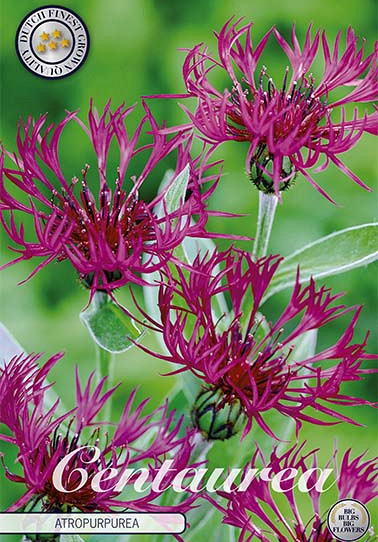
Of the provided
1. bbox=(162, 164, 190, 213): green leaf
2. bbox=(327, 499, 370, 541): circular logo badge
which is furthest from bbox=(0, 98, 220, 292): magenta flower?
bbox=(327, 499, 370, 541): circular logo badge

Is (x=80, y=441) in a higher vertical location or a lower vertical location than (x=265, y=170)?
lower

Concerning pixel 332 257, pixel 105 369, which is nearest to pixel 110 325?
pixel 105 369

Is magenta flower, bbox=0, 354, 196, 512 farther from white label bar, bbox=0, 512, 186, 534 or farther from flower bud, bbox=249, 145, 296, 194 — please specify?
flower bud, bbox=249, 145, 296, 194

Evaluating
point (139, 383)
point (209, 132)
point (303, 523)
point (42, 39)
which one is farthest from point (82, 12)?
point (303, 523)

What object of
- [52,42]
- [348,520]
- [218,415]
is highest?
[52,42]

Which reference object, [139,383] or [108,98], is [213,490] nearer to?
[139,383]

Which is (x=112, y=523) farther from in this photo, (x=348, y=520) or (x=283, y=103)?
(x=283, y=103)
